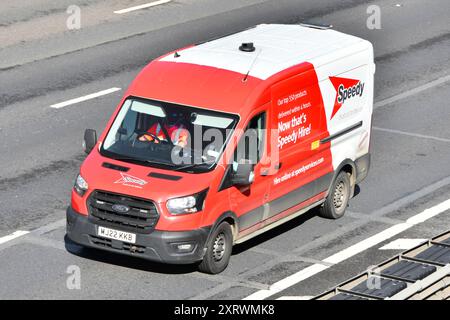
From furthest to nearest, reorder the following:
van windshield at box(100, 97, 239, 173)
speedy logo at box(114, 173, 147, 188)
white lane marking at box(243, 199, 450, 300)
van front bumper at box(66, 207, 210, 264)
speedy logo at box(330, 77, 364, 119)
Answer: speedy logo at box(330, 77, 364, 119) → van windshield at box(100, 97, 239, 173) → white lane marking at box(243, 199, 450, 300) → speedy logo at box(114, 173, 147, 188) → van front bumper at box(66, 207, 210, 264)

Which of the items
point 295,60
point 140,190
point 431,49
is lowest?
point 431,49

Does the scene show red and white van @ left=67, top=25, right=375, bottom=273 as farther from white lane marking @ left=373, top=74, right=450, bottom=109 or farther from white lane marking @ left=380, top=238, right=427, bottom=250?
white lane marking @ left=373, top=74, right=450, bottom=109

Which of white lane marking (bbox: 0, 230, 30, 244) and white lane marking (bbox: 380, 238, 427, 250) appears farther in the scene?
white lane marking (bbox: 380, 238, 427, 250)

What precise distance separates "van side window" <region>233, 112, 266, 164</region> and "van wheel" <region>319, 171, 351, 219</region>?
1.93 m

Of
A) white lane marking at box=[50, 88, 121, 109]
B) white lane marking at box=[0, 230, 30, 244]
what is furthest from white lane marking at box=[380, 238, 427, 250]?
white lane marking at box=[50, 88, 121, 109]

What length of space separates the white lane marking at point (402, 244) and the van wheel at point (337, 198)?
1.02 m

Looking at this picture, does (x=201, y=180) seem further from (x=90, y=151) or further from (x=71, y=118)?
(x=71, y=118)

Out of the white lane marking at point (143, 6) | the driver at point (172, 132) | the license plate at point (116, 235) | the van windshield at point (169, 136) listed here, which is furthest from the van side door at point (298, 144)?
the white lane marking at point (143, 6)

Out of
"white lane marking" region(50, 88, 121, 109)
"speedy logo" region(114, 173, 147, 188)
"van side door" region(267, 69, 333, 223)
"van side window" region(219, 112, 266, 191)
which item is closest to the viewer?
"speedy logo" region(114, 173, 147, 188)

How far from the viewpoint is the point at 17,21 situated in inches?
977

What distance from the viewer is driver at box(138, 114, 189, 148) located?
14.6m
